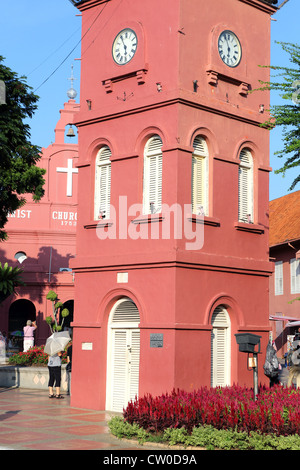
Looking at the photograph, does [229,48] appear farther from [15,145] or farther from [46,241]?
[46,241]

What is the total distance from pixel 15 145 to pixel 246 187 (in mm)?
11239

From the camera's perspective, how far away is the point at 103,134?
Answer: 19.7 m

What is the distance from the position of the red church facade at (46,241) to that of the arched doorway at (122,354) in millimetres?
22426

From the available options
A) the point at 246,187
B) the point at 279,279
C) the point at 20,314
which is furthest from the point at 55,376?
the point at 20,314

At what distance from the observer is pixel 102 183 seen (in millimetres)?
19844

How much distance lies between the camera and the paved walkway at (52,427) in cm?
1314

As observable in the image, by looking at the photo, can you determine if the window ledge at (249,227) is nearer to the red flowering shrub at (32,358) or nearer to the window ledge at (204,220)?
the window ledge at (204,220)

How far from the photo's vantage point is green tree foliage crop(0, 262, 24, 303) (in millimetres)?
37438

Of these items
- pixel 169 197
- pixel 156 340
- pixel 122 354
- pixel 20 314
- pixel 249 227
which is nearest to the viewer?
pixel 156 340

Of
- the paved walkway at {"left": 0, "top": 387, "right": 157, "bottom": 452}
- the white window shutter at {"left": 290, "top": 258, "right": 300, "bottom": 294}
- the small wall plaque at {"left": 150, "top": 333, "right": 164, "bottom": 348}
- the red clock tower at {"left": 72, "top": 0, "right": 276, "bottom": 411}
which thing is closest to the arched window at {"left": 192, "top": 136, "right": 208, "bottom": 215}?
the red clock tower at {"left": 72, "top": 0, "right": 276, "bottom": 411}

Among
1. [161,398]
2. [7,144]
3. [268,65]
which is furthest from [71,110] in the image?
[161,398]

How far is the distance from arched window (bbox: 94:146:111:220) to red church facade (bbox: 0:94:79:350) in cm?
2192

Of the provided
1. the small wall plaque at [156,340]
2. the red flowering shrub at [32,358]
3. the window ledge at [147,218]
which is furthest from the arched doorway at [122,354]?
the red flowering shrub at [32,358]
